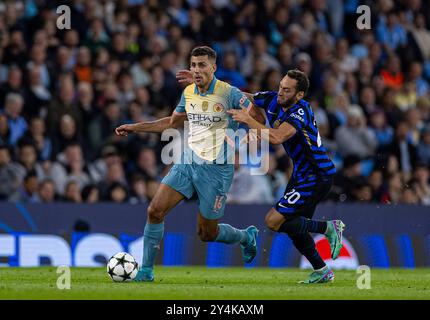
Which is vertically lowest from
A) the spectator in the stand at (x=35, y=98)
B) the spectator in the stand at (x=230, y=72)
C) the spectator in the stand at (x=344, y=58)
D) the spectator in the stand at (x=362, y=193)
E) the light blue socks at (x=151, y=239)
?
the light blue socks at (x=151, y=239)

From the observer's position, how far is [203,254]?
16016mm

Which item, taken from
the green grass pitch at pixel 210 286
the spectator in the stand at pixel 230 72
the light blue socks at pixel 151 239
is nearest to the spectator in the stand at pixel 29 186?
the green grass pitch at pixel 210 286

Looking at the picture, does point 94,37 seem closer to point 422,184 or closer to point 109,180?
point 109,180

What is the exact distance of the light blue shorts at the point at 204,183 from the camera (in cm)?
1166

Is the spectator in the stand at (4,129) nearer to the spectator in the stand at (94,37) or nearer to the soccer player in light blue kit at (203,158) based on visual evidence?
the spectator in the stand at (94,37)

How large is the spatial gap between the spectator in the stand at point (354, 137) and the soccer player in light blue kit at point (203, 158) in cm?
715

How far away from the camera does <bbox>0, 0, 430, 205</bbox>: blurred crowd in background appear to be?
1691cm

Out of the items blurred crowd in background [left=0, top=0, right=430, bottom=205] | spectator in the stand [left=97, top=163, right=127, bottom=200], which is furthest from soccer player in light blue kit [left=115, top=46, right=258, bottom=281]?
blurred crowd in background [left=0, top=0, right=430, bottom=205]

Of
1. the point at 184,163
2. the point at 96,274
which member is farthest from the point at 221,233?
the point at 96,274

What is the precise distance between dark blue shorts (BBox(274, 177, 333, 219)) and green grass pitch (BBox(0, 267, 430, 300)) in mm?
831

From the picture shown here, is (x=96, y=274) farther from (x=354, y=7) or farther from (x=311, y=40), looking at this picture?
(x=354, y=7)

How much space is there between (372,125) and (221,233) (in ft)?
27.0

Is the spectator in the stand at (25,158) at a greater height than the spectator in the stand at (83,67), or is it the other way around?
the spectator in the stand at (83,67)

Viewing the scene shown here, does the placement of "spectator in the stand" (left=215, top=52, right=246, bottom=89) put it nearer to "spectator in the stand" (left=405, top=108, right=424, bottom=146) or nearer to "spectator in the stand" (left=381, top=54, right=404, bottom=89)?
"spectator in the stand" (left=405, top=108, right=424, bottom=146)
